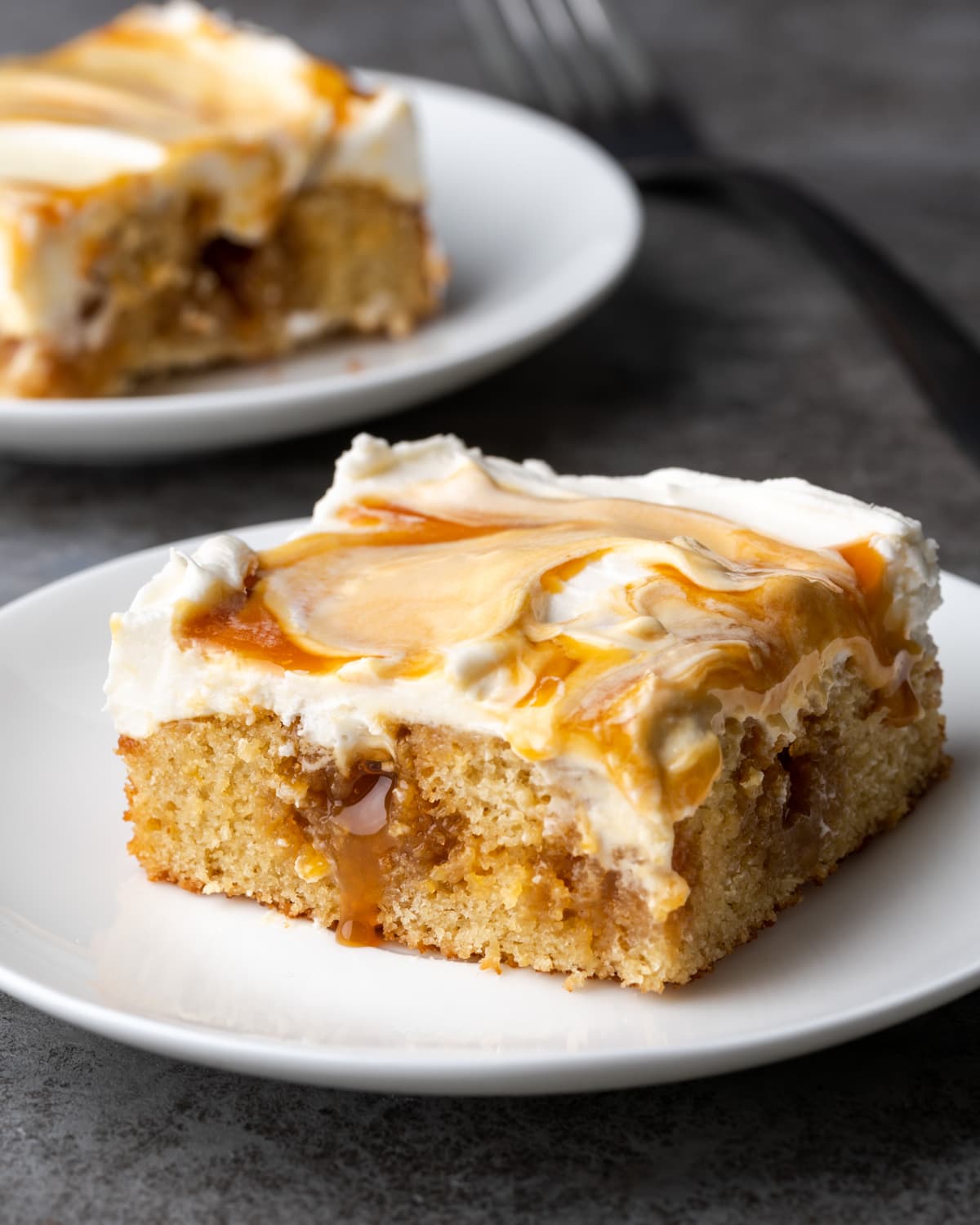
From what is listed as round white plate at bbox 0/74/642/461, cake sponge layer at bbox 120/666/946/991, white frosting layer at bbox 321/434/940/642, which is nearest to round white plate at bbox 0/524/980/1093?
cake sponge layer at bbox 120/666/946/991

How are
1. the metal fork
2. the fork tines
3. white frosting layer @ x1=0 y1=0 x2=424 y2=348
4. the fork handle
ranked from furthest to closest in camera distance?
the fork tines < the metal fork < white frosting layer @ x1=0 y1=0 x2=424 y2=348 < the fork handle

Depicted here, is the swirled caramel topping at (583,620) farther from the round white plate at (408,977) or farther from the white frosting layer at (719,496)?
the round white plate at (408,977)

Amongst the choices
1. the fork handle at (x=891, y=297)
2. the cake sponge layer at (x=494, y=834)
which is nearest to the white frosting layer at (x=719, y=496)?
the cake sponge layer at (x=494, y=834)

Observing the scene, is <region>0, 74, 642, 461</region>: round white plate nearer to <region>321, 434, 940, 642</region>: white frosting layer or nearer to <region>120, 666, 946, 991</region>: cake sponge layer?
<region>321, 434, 940, 642</region>: white frosting layer

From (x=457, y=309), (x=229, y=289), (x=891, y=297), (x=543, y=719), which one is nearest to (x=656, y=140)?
(x=457, y=309)

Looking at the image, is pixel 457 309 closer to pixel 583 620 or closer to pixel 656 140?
pixel 656 140

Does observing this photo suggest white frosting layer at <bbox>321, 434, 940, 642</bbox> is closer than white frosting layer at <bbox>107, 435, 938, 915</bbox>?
No
